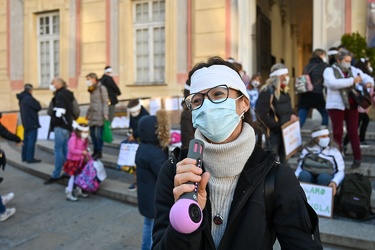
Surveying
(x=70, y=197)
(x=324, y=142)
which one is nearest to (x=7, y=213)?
(x=70, y=197)

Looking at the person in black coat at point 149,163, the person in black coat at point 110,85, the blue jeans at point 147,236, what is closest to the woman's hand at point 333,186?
the person in black coat at point 149,163

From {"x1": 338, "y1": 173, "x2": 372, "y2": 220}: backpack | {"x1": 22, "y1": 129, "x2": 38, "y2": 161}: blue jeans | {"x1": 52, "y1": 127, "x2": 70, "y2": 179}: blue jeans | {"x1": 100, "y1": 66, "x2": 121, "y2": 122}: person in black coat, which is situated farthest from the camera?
{"x1": 100, "y1": 66, "x2": 121, "y2": 122}: person in black coat

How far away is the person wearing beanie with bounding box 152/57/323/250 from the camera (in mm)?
1428

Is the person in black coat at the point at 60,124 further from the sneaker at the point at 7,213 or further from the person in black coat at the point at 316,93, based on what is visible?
the person in black coat at the point at 316,93

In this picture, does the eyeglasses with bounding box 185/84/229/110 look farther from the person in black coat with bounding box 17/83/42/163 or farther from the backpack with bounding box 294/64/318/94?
the person in black coat with bounding box 17/83/42/163

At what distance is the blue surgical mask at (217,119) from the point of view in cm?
164

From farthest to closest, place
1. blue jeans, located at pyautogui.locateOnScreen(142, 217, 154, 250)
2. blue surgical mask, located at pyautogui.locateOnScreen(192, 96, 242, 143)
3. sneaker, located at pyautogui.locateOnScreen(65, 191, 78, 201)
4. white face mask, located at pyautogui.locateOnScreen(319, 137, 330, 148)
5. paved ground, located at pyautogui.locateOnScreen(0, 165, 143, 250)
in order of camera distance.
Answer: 1. sneaker, located at pyautogui.locateOnScreen(65, 191, 78, 201)
2. white face mask, located at pyautogui.locateOnScreen(319, 137, 330, 148)
3. paved ground, located at pyautogui.locateOnScreen(0, 165, 143, 250)
4. blue jeans, located at pyautogui.locateOnScreen(142, 217, 154, 250)
5. blue surgical mask, located at pyautogui.locateOnScreen(192, 96, 242, 143)

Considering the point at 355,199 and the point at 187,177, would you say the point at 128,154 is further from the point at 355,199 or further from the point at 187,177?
the point at 187,177

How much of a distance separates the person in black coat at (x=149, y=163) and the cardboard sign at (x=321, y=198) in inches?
72.1

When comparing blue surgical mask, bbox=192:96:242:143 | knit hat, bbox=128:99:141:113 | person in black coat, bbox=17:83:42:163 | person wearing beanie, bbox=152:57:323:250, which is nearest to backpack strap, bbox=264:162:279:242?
person wearing beanie, bbox=152:57:323:250

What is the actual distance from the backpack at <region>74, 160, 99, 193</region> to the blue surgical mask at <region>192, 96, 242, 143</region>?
500 cm

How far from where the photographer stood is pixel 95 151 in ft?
27.6

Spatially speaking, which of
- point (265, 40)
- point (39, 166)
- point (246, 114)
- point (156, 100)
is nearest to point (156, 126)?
point (246, 114)

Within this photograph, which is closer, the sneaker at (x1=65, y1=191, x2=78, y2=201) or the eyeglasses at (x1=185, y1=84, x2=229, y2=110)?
the eyeglasses at (x1=185, y1=84, x2=229, y2=110)
